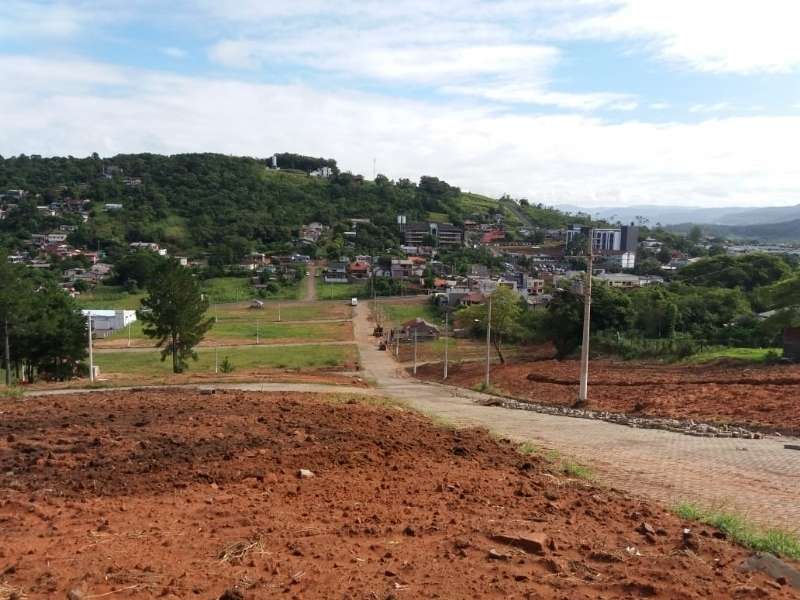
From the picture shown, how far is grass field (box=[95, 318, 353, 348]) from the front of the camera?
54781 millimetres

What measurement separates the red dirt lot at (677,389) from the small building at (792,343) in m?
1.72

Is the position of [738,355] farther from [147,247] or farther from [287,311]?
[147,247]

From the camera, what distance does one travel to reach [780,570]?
16.8 feet

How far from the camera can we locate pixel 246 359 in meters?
44.0

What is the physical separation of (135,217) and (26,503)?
394 feet

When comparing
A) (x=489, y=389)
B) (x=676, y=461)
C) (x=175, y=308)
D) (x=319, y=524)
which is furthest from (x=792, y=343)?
(x=175, y=308)

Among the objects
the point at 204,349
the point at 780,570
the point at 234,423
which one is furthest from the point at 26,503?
the point at 204,349

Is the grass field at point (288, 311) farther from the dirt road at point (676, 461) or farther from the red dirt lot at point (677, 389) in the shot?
the dirt road at point (676, 461)

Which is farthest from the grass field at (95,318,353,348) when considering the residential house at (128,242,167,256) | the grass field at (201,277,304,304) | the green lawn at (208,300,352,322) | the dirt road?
the dirt road

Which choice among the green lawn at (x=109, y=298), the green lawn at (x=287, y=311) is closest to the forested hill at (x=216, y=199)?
the green lawn at (x=109, y=298)

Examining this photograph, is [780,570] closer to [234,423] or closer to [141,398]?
[234,423]

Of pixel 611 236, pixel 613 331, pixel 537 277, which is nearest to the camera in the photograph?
pixel 613 331

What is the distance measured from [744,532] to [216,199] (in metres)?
131

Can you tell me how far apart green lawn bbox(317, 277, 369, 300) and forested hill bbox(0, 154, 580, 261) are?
62.3 ft
